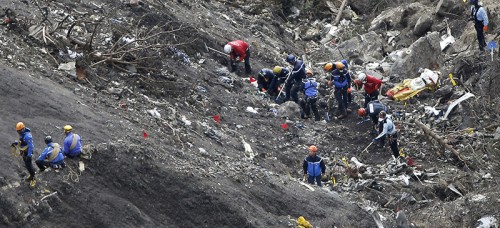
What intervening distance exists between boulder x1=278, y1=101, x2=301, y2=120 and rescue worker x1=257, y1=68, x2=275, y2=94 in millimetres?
680

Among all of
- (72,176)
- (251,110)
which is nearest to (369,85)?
(251,110)

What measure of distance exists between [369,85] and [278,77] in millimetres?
1958

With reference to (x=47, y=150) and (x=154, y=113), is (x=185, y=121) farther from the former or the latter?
(x=47, y=150)

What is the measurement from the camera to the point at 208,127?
16672mm

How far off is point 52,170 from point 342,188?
19.4 feet

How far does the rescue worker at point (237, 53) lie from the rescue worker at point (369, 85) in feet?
8.05

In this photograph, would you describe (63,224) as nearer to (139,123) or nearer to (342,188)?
(139,123)

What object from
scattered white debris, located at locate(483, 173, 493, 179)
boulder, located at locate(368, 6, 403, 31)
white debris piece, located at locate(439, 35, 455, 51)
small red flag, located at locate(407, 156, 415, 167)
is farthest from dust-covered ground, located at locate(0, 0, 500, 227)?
boulder, located at locate(368, 6, 403, 31)

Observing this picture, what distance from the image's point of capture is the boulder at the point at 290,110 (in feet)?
61.1

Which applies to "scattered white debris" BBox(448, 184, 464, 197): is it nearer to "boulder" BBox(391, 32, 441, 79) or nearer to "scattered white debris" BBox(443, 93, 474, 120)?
"scattered white debris" BBox(443, 93, 474, 120)

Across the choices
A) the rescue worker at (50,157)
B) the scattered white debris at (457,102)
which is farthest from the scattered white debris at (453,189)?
the rescue worker at (50,157)

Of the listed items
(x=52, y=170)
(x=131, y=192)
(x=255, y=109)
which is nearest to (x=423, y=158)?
(x=255, y=109)

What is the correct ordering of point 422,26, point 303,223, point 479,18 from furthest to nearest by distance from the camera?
point 422,26 < point 479,18 < point 303,223

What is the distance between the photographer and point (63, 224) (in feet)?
39.2
